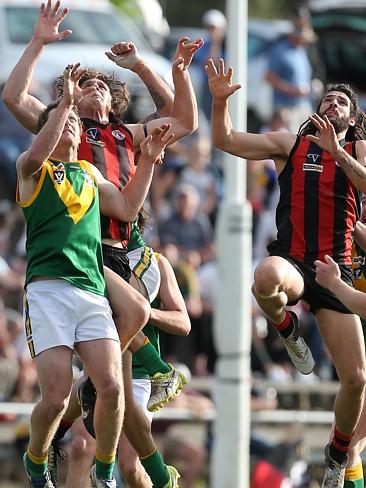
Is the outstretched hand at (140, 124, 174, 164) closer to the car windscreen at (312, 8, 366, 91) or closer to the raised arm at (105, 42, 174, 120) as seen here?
the raised arm at (105, 42, 174, 120)

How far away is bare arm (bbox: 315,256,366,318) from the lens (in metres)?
9.55

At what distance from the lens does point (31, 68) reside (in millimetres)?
9773

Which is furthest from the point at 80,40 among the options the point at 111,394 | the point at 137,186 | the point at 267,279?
the point at 111,394

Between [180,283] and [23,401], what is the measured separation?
208 cm

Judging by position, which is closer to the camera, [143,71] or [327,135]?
[327,135]

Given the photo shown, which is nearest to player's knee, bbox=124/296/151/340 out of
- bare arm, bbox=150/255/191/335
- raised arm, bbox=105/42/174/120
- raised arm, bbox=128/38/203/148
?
bare arm, bbox=150/255/191/335

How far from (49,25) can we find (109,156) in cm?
97

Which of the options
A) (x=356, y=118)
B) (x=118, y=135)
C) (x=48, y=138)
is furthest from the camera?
(x=356, y=118)

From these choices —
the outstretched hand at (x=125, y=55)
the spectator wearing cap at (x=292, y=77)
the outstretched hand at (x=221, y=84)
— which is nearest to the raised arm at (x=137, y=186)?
the outstretched hand at (x=221, y=84)

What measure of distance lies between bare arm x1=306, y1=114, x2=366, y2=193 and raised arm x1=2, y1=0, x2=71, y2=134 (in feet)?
5.79

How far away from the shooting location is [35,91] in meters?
17.9

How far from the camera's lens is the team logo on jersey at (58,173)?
948cm

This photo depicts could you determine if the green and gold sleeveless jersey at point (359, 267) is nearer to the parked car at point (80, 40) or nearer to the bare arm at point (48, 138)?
the bare arm at point (48, 138)

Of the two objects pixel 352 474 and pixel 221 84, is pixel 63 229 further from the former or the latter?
pixel 352 474
